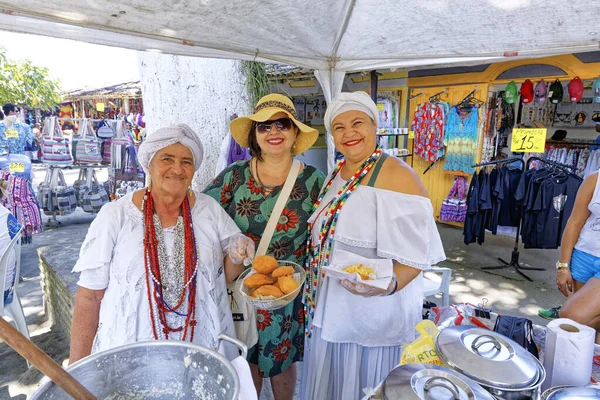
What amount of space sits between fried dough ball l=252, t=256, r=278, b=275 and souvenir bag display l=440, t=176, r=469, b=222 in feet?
20.1

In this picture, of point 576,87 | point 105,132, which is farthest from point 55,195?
point 576,87

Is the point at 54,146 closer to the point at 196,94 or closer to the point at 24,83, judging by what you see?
the point at 24,83

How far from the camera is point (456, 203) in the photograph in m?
7.09

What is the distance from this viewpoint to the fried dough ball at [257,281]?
175 cm

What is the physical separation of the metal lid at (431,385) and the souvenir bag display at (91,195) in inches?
352

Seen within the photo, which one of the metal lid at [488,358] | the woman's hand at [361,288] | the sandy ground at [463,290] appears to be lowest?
the sandy ground at [463,290]

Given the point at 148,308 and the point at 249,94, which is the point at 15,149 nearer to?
the point at 249,94

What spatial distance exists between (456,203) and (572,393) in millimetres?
6490

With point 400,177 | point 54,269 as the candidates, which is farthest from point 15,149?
point 400,177

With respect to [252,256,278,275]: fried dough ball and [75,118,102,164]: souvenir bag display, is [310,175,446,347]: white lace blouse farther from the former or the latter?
[75,118,102,164]: souvenir bag display

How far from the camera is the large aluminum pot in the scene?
1.15 metres

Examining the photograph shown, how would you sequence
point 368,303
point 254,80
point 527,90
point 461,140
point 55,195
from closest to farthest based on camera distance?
1. point 368,303
2. point 254,80
3. point 527,90
4. point 461,140
5. point 55,195

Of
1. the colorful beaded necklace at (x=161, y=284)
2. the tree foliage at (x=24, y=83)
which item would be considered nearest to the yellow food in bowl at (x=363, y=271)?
the colorful beaded necklace at (x=161, y=284)

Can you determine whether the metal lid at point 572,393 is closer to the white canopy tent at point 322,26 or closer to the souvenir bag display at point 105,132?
the white canopy tent at point 322,26
